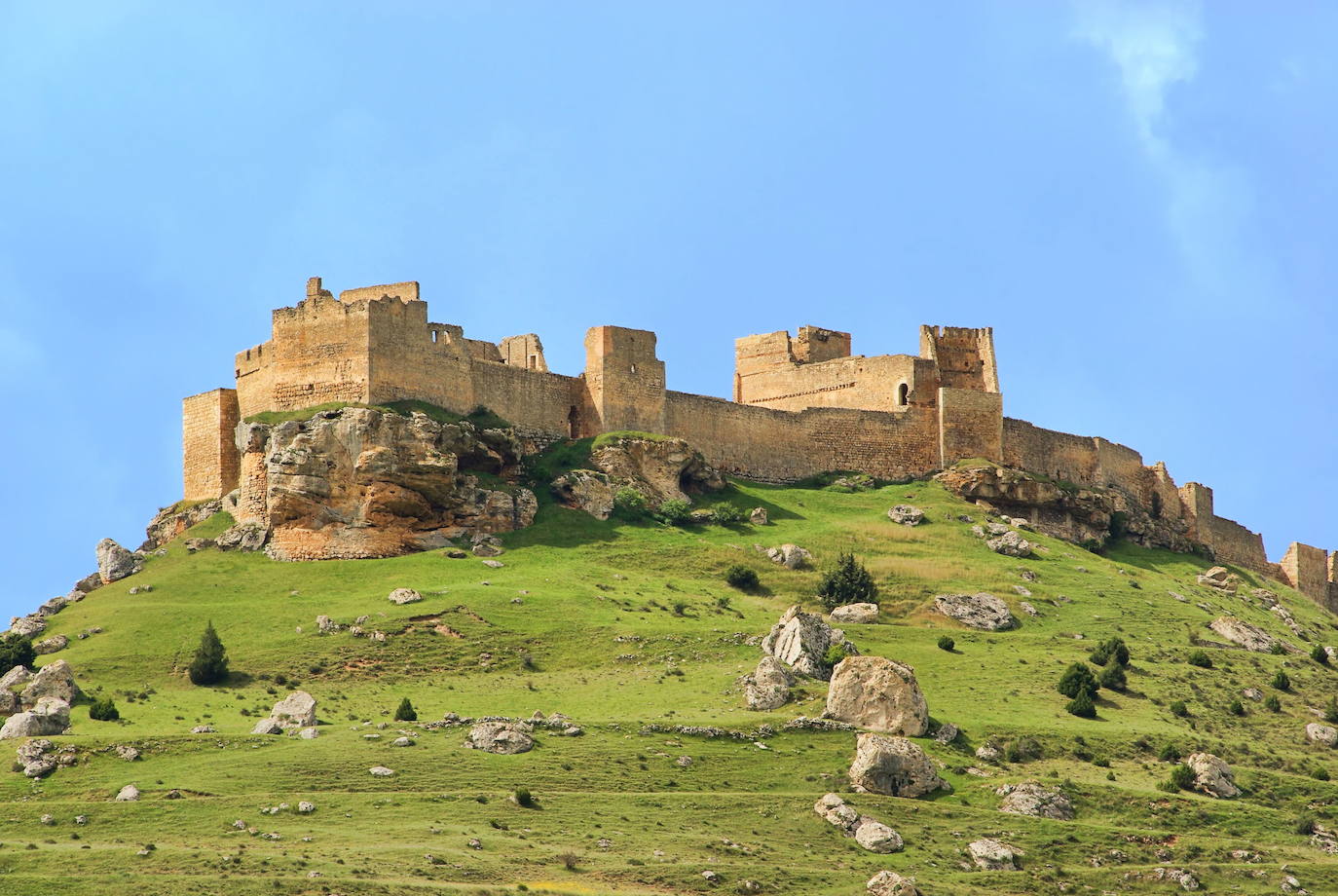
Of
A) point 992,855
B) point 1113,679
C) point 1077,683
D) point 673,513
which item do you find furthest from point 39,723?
point 1113,679

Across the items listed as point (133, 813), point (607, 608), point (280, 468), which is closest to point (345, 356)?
point (280, 468)

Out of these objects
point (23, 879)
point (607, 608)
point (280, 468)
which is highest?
point (280, 468)

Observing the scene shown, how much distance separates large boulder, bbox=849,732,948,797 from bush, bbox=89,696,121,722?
21.0 metres

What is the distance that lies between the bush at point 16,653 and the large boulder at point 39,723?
23.0 ft

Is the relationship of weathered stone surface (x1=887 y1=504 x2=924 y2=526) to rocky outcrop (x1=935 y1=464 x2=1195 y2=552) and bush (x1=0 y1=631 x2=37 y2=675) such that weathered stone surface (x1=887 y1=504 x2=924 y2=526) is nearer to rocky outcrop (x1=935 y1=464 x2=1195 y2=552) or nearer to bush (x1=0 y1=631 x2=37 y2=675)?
rocky outcrop (x1=935 y1=464 x2=1195 y2=552)

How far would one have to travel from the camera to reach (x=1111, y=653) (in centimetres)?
7044

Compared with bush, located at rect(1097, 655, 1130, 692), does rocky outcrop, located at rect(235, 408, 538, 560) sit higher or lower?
higher

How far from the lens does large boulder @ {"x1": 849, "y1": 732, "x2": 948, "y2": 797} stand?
58.2 metres

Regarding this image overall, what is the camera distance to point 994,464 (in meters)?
91.0

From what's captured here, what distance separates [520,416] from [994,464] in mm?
21248

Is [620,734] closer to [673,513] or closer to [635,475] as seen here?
[673,513]

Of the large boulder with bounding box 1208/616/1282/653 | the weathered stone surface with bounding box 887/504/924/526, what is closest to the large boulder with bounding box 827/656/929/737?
the large boulder with bounding box 1208/616/1282/653

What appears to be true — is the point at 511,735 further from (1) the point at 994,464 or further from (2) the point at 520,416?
(1) the point at 994,464

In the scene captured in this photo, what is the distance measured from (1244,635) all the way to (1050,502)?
50.4ft
